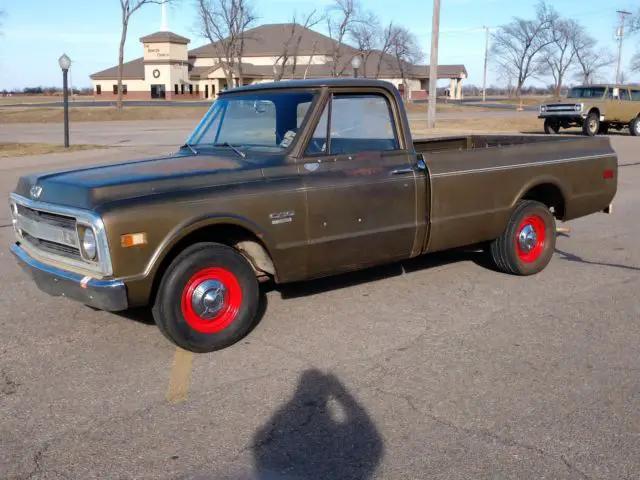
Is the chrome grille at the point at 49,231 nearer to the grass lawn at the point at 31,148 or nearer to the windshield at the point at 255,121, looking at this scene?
the windshield at the point at 255,121

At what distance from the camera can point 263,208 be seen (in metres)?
4.76

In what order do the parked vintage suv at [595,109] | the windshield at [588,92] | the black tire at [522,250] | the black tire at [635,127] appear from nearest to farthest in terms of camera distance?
the black tire at [522,250]
the parked vintage suv at [595,109]
the windshield at [588,92]
the black tire at [635,127]

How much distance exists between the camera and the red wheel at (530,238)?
21.3ft

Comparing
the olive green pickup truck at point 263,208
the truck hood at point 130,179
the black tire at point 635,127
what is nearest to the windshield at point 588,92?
the black tire at point 635,127

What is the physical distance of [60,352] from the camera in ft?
15.4

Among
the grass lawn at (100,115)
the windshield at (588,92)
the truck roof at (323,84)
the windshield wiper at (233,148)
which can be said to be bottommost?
the windshield wiper at (233,148)

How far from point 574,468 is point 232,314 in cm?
248

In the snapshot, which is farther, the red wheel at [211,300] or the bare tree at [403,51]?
the bare tree at [403,51]

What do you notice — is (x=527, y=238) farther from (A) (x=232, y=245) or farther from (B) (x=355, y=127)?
(A) (x=232, y=245)

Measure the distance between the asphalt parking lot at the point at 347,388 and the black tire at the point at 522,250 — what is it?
9.8 inches

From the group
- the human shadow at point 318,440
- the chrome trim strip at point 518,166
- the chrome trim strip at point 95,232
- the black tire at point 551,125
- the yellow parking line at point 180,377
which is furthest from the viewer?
the black tire at point 551,125

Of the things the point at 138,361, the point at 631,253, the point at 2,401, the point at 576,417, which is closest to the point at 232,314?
the point at 138,361

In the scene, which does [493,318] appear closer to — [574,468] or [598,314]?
[598,314]

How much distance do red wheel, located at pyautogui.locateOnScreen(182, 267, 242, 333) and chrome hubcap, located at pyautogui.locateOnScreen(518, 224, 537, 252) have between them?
3.01 m
